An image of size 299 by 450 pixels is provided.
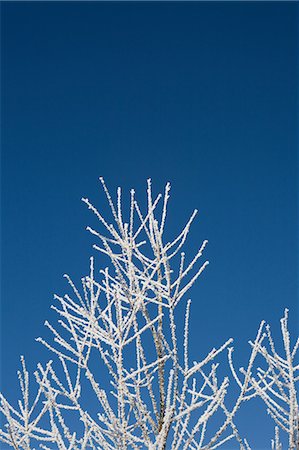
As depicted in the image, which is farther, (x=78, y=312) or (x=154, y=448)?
(x=78, y=312)

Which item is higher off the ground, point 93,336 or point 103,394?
point 93,336

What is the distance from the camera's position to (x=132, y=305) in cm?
407

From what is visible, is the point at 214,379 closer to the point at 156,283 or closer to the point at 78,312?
the point at 156,283

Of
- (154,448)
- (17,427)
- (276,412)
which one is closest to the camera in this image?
(154,448)

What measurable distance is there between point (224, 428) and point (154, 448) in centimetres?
44

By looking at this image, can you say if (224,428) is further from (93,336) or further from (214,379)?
(93,336)

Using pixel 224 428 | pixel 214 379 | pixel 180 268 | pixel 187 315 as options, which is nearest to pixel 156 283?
pixel 180 268

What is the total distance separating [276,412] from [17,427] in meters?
1.64

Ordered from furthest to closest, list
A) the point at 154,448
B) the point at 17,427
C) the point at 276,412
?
1. the point at 17,427
2. the point at 276,412
3. the point at 154,448

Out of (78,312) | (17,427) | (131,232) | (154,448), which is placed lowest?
(154,448)

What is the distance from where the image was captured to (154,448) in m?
3.64

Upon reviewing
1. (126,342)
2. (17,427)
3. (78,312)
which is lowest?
(17,427)

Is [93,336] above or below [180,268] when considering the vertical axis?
below

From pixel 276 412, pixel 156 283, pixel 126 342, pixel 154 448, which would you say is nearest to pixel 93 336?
pixel 126 342
